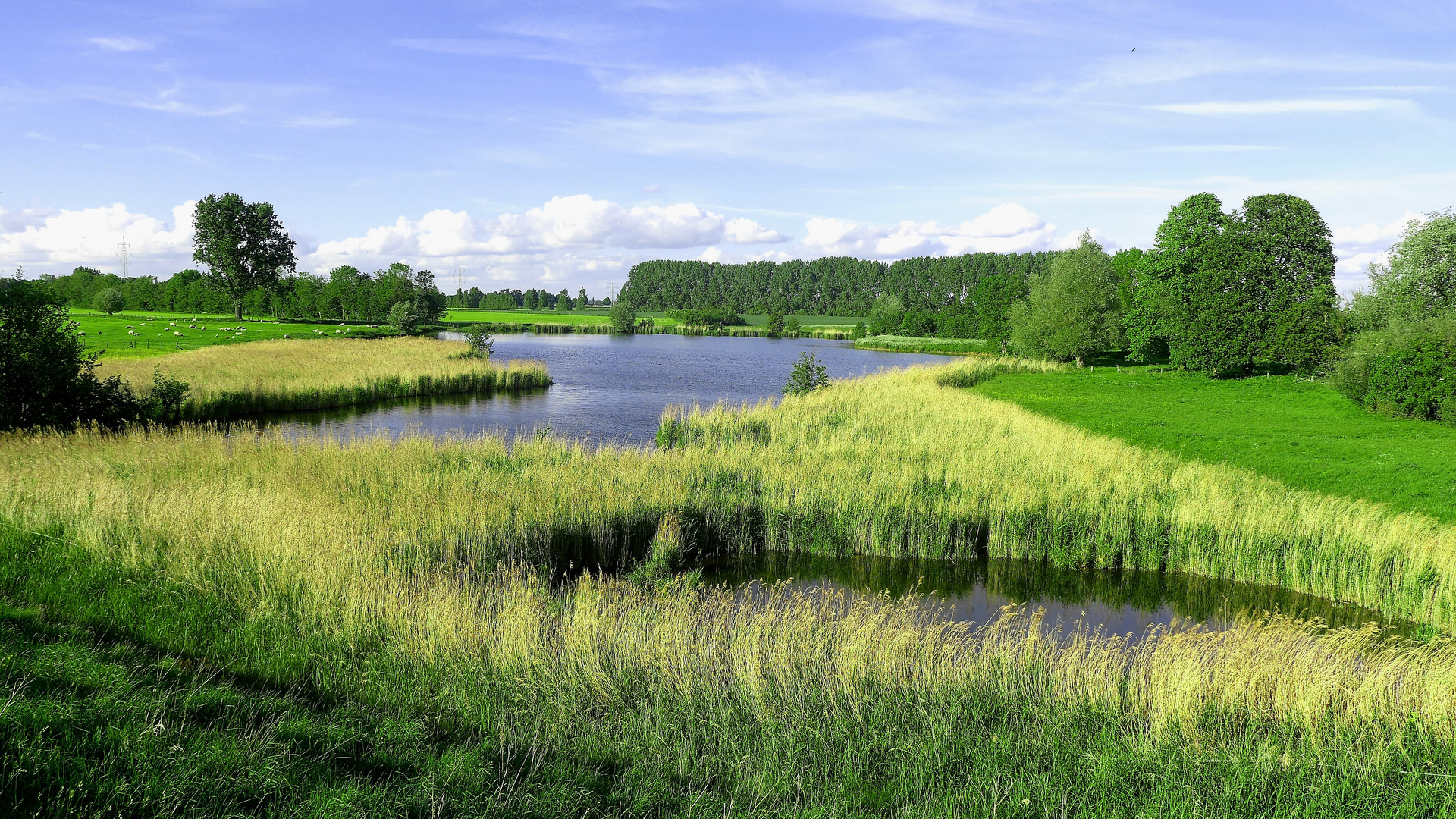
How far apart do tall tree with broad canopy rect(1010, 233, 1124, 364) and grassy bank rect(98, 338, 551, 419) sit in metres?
31.9

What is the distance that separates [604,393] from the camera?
36.9 m

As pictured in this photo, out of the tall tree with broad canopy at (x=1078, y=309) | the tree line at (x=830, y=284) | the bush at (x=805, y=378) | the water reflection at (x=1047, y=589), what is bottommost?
the water reflection at (x=1047, y=589)

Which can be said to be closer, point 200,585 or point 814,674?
point 814,674

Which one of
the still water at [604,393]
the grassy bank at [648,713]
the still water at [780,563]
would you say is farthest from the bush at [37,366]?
the grassy bank at [648,713]

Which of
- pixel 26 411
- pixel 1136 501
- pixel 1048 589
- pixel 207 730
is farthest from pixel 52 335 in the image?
pixel 1136 501

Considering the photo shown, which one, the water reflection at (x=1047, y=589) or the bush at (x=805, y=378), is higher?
the bush at (x=805, y=378)

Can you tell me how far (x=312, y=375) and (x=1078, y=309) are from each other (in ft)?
141

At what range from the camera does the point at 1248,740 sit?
5363 millimetres

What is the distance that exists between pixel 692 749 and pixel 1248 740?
397 centimetres

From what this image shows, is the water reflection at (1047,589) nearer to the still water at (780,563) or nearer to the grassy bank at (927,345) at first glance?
the still water at (780,563)

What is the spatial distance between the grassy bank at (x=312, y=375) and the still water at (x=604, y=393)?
3.39 ft

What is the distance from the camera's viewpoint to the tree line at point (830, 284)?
390 feet

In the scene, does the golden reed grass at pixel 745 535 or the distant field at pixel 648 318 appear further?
the distant field at pixel 648 318

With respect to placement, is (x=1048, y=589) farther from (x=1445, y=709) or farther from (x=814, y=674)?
(x=814, y=674)
